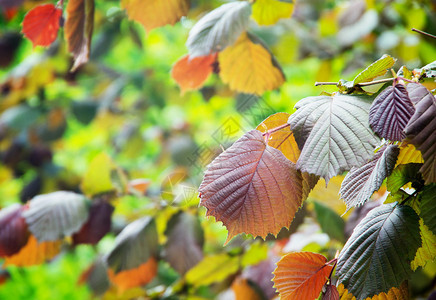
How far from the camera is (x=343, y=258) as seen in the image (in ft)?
1.34

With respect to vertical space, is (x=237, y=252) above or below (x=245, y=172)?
below

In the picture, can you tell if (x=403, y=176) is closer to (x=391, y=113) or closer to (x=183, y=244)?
(x=391, y=113)

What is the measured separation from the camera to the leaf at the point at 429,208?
37 centimetres

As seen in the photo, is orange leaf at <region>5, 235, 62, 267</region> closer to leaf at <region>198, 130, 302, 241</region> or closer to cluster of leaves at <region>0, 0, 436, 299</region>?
cluster of leaves at <region>0, 0, 436, 299</region>

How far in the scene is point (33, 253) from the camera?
86cm

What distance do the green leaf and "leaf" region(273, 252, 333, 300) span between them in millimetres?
395

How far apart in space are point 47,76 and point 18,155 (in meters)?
0.42

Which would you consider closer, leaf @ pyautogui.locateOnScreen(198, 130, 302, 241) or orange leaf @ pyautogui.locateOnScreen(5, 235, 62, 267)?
leaf @ pyautogui.locateOnScreen(198, 130, 302, 241)

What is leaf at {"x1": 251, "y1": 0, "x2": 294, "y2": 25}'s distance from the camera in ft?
2.42

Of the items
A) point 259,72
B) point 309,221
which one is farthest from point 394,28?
point 259,72

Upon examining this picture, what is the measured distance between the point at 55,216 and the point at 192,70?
0.36m

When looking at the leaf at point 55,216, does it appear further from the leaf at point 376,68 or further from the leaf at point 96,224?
the leaf at point 376,68

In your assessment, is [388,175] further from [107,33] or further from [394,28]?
[107,33]

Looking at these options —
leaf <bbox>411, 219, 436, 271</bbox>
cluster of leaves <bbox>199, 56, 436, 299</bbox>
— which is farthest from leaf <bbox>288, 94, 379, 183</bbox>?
leaf <bbox>411, 219, 436, 271</bbox>
